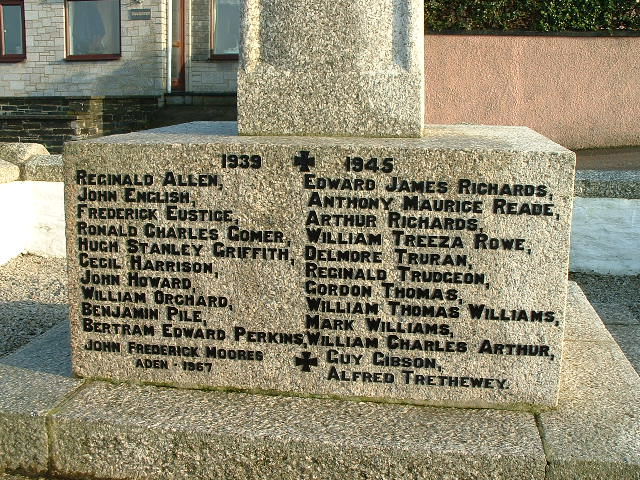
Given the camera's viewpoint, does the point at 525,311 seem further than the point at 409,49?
No

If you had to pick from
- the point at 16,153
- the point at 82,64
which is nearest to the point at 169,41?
the point at 82,64

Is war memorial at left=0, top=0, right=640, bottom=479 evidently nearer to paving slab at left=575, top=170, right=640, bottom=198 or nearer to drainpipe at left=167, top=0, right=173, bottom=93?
paving slab at left=575, top=170, right=640, bottom=198

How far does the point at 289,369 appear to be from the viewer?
295cm

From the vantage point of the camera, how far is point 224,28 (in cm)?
1586

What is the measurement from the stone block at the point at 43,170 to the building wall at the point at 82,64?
919cm

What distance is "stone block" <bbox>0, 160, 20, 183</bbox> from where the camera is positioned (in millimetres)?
6672

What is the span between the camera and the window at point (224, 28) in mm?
15750

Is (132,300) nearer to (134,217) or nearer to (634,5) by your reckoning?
(134,217)

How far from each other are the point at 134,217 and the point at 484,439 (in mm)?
1646

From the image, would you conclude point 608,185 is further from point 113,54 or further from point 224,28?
point 113,54

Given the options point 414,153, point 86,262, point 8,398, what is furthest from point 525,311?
point 8,398

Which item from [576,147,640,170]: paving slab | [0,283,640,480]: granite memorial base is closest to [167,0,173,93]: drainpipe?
[576,147,640,170]: paving slab

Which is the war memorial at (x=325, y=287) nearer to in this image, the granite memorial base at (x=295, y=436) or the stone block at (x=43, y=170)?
the granite memorial base at (x=295, y=436)

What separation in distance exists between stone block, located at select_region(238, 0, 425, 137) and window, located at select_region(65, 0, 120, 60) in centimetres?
1413
